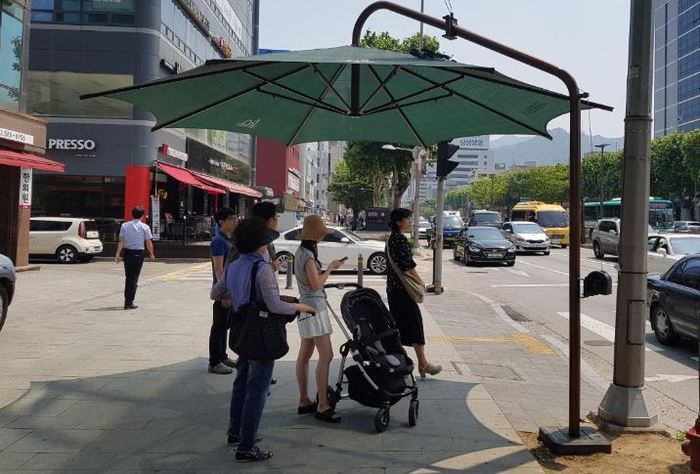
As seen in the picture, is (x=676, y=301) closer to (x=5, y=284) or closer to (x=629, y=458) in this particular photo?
(x=629, y=458)

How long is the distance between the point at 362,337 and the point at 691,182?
6325cm

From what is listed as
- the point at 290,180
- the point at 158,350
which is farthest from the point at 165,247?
the point at 290,180

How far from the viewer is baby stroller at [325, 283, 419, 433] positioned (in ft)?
15.5

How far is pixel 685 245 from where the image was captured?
53.1ft

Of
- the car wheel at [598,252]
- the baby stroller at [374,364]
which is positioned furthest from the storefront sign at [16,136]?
the car wheel at [598,252]

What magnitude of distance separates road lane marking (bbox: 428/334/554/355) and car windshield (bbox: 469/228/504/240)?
543 inches

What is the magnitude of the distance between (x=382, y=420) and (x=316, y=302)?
1028mm

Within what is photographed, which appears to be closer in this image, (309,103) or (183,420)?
(183,420)

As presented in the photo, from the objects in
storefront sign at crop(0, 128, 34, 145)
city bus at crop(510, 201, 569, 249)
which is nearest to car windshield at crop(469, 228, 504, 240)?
city bus at crop(510, 201, 569, 249)

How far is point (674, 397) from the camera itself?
20.7 feet

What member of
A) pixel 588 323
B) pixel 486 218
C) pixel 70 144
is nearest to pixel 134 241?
pixel 588 323

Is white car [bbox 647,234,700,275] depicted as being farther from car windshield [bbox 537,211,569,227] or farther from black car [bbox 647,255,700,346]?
car windshield [bbox 537,211,569,227]

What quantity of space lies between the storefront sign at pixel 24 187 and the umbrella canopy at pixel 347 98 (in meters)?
11.8

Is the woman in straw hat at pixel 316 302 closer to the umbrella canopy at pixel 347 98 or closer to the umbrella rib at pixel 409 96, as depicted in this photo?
the umbrella canopy at pixel 347 98
